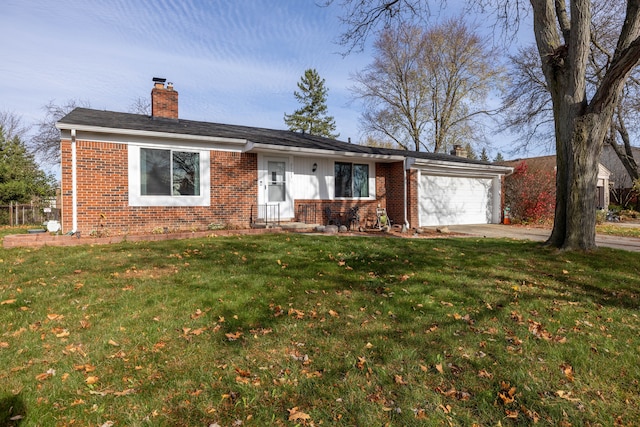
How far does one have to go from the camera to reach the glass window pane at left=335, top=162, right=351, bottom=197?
43.5 ft

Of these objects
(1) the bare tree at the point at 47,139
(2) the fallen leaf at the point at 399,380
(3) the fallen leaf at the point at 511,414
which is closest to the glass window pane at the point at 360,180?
(2) the fallen leaf at the point at 399,380

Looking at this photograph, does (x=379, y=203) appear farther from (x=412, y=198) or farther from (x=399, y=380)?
(x=399, y=380)

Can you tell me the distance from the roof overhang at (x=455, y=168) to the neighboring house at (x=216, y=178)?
55 millimetres

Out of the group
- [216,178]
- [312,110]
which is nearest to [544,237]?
[216,178]

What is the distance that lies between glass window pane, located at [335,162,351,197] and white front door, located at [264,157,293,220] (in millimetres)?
2157

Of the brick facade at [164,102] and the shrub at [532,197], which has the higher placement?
the brick facade at [164,102]

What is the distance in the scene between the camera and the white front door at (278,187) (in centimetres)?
1167

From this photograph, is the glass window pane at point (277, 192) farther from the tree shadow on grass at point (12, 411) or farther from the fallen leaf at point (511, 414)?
the fallen leaf at point (511, 414)

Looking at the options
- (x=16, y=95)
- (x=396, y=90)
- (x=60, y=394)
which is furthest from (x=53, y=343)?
(x=396, y=90)

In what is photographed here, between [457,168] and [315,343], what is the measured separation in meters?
13.4

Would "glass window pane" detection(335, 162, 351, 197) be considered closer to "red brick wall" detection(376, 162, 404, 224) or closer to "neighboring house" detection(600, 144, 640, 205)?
"red brick wall" detection(376, 162, 404, 224)

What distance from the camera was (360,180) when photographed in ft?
45.2

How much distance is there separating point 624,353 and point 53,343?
5.42 meters

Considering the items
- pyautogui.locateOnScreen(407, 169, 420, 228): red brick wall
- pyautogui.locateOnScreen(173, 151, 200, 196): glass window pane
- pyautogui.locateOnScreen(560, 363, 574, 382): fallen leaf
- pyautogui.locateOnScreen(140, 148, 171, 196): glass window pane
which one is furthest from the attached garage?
pyautogui.locateOnScreen(560, 363, 574, 382): fallen leaf
